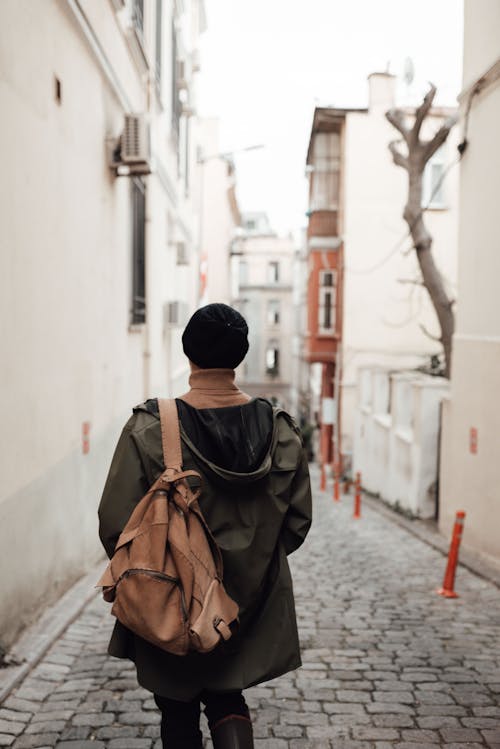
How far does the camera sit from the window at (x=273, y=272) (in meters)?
57.4

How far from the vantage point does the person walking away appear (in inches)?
102

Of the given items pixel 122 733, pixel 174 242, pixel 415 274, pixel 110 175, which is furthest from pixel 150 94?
pixel 415 274

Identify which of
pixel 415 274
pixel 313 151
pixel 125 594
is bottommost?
pixel 125 594

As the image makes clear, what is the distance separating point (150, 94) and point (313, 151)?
14310 millimetres

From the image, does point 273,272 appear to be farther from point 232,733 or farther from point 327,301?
point 232,733

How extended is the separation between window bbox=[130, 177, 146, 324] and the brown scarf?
6.90m

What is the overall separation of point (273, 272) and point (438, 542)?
1916 inches

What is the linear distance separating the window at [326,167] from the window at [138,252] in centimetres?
1449

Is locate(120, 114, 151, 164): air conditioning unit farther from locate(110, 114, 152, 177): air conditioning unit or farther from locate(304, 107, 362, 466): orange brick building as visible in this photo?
locate(304, 107, 362, 466): orange brick building

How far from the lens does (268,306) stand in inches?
2256

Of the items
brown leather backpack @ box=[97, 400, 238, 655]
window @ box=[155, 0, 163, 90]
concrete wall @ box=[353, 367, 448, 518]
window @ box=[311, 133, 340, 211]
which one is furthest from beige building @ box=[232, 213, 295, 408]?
brown leather backpack @ box=[97, 400, 238, 655]

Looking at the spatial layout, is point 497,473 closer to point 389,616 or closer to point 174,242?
point 389,616

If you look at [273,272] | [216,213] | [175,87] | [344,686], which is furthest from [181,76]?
[273,272]

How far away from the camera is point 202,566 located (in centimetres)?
250
